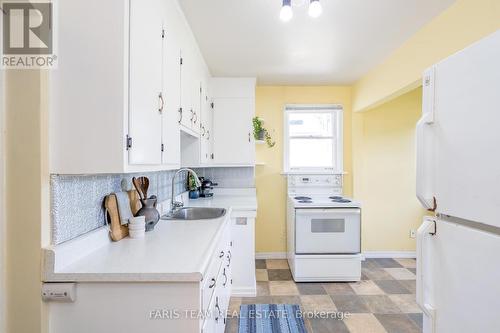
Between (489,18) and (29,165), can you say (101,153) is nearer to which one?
(29,165)

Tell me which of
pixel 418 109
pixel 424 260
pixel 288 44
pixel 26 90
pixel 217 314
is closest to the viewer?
pixel 26 90

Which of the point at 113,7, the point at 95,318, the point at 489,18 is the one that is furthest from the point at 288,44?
the point at 95,318

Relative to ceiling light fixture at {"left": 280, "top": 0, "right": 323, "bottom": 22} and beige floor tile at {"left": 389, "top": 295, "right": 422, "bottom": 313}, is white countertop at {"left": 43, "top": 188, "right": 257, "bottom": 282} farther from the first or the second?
beige floor tile at {"left": 389, "top": 295, "right": 422, "bottom": 313}

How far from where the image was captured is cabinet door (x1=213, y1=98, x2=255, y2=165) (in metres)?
3.29

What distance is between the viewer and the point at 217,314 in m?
1.54

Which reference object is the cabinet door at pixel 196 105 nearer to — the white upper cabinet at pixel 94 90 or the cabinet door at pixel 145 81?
the cabinet door at pixel 145 81

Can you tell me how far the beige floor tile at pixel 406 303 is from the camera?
245cm

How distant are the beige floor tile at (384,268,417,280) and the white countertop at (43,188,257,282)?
256cm

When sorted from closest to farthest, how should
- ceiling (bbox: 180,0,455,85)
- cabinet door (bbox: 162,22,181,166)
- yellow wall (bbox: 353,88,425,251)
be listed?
cabinet door (bbox: 162,22,181,166)
ceiling (bbox: 180,0,455,85)
yellow wall (bbox: 353,88,425,251)

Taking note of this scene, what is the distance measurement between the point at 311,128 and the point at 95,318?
331cm

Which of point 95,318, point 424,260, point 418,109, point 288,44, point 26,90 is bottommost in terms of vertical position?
point 95,318

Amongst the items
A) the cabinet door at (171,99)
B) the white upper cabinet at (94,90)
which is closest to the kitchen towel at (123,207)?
the cabinet door at (171,99)

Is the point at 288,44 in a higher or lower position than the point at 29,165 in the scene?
higher

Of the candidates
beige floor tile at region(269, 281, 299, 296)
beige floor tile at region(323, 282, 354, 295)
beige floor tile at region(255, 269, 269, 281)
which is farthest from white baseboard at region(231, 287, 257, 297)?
beige floor tile at region(323, 282, 354, 295)
